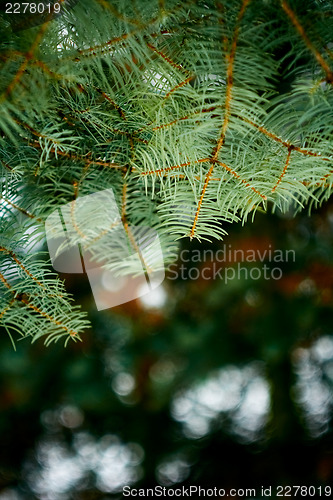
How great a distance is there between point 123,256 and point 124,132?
0.07 metres

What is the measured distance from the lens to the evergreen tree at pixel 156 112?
158mm

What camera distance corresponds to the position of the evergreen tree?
16cm

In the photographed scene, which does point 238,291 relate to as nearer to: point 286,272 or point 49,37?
point 286,272

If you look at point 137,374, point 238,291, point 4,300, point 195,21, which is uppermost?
point 195,21

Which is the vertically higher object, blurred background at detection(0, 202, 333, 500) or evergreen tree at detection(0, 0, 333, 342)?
evergreen tree at detection(0, 0, 333, 342)

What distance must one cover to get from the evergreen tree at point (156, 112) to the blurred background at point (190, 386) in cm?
50

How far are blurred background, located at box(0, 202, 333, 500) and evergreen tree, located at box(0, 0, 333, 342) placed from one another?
50 centimetres

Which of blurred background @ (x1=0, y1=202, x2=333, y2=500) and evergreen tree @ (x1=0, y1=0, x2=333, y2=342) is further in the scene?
blurred background @ (x1=0, y1=202, x2=333, y2=500)

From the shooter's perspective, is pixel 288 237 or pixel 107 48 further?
pixel 288 237

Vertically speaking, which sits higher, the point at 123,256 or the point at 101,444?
the point at 123,256

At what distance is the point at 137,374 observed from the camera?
79 centimetres

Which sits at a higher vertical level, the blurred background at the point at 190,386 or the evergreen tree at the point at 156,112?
the evergreen tree at the point at 156,112

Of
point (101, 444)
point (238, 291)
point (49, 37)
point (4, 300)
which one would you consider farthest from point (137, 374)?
point (49, 37)

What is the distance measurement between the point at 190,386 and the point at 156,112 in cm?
65
